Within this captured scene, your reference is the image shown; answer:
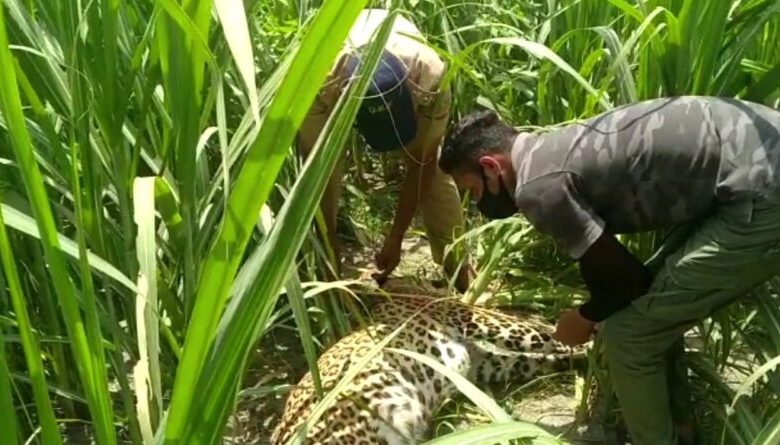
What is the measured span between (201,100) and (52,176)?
46 cm

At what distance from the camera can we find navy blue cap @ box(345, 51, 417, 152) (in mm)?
2990

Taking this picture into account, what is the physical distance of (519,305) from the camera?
3.50 m

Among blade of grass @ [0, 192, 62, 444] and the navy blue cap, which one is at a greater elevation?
blade of grass @ [0, 192, 62, 444]

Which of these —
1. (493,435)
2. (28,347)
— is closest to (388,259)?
(493,435)

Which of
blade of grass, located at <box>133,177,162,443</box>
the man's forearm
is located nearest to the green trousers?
the man's forearm

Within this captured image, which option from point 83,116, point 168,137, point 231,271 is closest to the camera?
point 231,271

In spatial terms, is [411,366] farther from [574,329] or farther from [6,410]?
[6,410]

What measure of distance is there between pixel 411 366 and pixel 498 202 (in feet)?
2.26

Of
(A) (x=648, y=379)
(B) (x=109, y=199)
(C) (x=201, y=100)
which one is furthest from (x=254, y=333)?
(A) (x=648, y=379)

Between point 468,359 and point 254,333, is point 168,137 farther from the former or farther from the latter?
point 468,359

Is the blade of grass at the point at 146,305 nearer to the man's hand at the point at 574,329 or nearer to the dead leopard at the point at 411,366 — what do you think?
the dead leopard at the point at 411,366

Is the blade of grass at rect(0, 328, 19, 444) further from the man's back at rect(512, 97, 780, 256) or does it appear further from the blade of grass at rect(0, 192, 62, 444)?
the man's back at rect(512, 97, 780, 256)

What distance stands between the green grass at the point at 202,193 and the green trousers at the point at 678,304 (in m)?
0.10

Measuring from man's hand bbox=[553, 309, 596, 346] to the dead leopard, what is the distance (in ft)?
1.27
